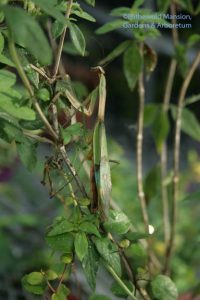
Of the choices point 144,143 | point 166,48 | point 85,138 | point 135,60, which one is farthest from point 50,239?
point 144,143

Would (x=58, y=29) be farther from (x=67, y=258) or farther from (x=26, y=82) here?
(x=67, y=258)

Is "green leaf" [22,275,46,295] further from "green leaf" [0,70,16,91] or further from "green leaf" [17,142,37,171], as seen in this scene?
"green leaf" [0,70,16,91]

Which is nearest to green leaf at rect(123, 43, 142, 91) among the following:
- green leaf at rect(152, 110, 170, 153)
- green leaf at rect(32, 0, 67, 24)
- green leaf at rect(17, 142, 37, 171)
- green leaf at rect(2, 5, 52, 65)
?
green leaf at rect(152, 110, 170, 153)

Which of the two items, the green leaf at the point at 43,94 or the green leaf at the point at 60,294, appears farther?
the green leaf at the point at 60,294

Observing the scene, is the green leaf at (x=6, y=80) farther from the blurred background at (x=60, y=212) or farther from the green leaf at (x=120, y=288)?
the blurred background at (x=60, y=212)

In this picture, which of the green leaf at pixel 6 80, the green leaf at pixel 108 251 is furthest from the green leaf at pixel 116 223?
the green leaf at pixel 6 80

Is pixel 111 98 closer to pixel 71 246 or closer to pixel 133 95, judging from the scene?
pixel 133 95

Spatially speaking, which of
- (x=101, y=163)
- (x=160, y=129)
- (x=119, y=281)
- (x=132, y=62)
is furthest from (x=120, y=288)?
(x=160, y=129)
